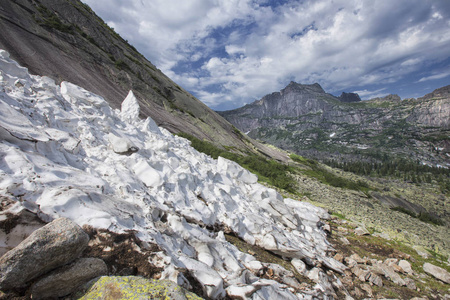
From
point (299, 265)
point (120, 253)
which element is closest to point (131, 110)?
point (120, 253)

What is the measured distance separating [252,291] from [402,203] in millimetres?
64930

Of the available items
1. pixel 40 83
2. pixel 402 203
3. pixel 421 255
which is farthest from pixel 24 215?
pixel 402 203

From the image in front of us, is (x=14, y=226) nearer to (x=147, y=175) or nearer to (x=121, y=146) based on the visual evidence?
(x=147, y=175)

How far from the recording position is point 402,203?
170 ft

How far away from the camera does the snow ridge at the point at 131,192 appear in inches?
218

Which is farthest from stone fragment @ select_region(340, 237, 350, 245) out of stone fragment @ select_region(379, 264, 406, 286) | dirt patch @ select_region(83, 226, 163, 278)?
dirt patch @ select_region(83, 226, 163, 278)

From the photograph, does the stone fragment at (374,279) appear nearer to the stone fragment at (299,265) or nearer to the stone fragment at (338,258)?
the stone fragment at (338,258)

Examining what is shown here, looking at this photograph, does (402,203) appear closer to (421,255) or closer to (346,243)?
(421,255)

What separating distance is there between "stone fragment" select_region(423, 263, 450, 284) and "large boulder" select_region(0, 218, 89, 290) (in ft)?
68.6

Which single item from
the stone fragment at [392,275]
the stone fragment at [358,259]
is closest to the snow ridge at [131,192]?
the stone fragment at [358,259]

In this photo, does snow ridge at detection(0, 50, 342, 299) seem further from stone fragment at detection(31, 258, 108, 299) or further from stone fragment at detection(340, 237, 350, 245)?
stone fragment at detection(340, 237, 350, 245)

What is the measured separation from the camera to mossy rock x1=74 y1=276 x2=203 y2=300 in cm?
375

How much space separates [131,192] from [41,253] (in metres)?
4.27

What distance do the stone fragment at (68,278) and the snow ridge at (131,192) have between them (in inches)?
47.2
